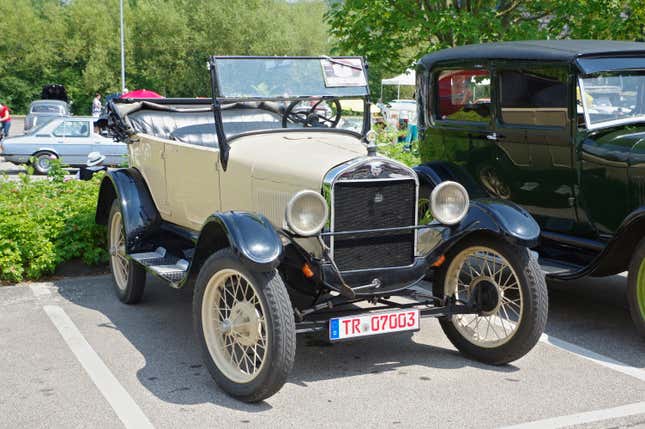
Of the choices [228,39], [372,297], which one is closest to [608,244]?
[372,297]

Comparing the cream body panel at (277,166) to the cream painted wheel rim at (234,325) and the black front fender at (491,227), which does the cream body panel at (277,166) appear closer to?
the cream painted wheel rim at (234,325)

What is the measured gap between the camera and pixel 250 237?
444cm

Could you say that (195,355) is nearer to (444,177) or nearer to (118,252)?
(118,252)

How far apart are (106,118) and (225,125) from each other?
5.67ft

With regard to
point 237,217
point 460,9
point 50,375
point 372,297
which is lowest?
point 50,375

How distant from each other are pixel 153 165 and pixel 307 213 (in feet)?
7.65

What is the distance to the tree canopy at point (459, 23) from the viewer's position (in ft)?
39.8

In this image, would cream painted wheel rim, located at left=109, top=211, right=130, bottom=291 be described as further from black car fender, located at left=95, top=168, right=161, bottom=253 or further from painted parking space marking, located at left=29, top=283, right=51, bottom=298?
painted parking space marking, located at left=29, top=283, right=51, bottom=298

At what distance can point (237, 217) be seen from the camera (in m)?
4.65

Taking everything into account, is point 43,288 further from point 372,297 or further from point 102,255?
point 372,297

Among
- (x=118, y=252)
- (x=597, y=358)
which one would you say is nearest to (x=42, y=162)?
(x=118, y=252)

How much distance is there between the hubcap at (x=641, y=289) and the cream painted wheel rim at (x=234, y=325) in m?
2.53

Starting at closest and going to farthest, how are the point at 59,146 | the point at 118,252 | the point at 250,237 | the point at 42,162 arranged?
the point at 250,237 → the point at 118,252 → the point at 42,162 → the point at 59,146

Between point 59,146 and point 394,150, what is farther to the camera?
point 59,146
